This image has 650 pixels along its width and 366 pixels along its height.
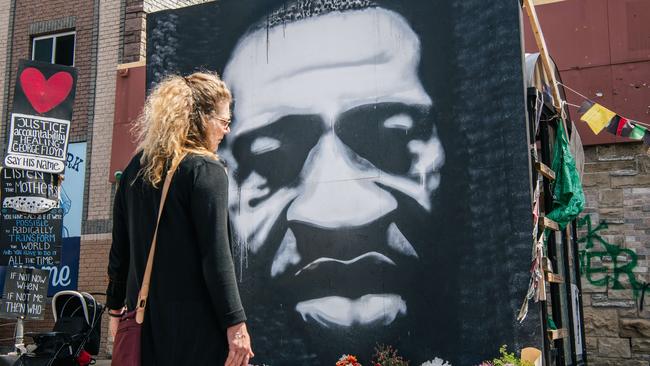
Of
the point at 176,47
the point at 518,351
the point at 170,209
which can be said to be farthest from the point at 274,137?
the point at 170,209

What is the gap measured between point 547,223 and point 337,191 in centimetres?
175

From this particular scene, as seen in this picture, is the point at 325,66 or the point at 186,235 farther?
the point at 325,66

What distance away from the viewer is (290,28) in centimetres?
642

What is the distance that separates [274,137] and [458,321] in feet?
7.64

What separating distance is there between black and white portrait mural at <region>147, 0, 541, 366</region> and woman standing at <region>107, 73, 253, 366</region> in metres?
2.95

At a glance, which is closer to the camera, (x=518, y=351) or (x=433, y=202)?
(x=518, y=351)

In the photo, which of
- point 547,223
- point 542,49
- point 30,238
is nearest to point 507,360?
point 547,223

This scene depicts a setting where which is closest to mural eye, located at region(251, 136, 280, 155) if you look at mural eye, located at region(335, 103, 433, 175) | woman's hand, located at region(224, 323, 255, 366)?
mural eye, located at region(335, 103, 433, 175)

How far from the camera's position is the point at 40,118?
975cm

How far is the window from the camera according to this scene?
14109 mm

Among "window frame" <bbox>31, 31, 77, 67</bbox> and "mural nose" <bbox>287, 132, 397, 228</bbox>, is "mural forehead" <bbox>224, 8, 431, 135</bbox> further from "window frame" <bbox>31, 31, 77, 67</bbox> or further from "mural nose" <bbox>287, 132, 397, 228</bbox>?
"window frame" <bbox>31, 31, 77, 67</bbox>

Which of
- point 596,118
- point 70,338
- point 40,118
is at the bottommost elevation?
point 70,338

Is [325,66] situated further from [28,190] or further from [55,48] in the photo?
[55,48]

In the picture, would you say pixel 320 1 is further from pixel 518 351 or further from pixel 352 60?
pixel 518 351
